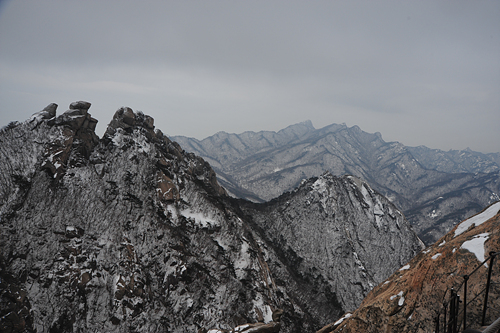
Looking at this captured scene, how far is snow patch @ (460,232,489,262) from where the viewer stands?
44.8ft

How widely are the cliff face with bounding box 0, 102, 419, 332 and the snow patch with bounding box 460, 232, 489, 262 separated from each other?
1984 centimetres

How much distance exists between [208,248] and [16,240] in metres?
37.4

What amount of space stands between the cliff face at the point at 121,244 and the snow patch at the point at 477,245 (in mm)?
19842

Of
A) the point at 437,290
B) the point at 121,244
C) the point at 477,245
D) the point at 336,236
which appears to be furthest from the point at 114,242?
the point at 336,236

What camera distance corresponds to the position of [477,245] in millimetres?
14203

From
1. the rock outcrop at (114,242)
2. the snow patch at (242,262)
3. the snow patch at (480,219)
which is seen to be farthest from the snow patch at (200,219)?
the snow patch at (480,219)

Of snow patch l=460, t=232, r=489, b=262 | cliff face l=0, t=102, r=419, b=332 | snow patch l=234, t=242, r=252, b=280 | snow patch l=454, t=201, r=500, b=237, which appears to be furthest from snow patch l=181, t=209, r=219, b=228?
snow patch l=460, t=232, r=489, b=262

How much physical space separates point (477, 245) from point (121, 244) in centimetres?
5699

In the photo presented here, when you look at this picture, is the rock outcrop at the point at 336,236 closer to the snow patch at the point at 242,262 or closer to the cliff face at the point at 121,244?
the cliff face at the point at 121,244

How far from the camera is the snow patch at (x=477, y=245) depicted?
13.7m

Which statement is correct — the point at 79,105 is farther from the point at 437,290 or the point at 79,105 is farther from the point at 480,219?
the point at 480,219

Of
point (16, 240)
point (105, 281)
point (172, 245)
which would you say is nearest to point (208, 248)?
point (172, 245)

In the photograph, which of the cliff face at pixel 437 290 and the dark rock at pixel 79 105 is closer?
the cliff face at pixel 437 290

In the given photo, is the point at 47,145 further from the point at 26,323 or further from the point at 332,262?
the point at 332,262
